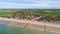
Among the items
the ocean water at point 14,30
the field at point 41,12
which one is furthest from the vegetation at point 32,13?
the ocean water at point 14,30

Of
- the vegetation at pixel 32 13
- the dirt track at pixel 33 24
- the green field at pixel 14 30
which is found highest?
the vegetation at pixel 32 13

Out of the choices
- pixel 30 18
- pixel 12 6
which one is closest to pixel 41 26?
pixel 30 18

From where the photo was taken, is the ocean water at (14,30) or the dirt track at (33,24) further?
the ocean water at (14,30)

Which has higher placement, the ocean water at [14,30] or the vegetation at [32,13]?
the vegetation at [32,13]

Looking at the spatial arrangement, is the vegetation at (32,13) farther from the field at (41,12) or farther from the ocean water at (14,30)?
A: the ocean water at (14,30)

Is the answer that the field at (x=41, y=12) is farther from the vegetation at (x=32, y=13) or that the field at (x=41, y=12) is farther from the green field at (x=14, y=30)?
the green field at (x=14, y=30)

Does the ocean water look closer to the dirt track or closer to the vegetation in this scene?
the dirt track

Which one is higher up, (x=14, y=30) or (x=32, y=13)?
(x=32, y=13)

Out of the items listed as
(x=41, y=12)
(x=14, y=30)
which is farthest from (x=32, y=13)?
(x=14, y=30)

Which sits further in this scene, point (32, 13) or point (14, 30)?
point (14, 30)

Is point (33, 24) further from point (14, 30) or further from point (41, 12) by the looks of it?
point (14, 30)

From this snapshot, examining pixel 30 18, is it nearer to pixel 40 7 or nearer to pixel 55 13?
pixel 40 7
